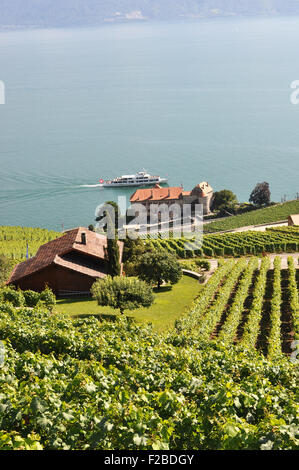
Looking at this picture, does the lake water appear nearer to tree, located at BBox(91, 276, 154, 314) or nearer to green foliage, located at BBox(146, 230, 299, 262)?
green foliage, located at BBox(146, 230, 299, 262)

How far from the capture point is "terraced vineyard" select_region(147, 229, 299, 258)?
157ft

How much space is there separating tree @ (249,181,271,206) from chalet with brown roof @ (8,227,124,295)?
184 ft

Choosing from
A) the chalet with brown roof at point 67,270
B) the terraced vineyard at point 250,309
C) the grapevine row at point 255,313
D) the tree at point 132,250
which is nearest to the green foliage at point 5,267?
the chalet with brown roof at point 67,270

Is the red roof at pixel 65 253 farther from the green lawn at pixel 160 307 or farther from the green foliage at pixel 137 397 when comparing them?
the green foliage at pixel 137 397

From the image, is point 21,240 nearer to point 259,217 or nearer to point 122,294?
point 122,294

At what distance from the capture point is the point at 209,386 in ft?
41.0

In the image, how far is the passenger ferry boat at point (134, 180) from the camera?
9800 cm

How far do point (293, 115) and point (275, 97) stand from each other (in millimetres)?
24298

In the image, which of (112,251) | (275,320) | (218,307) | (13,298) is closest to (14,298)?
(13,298)

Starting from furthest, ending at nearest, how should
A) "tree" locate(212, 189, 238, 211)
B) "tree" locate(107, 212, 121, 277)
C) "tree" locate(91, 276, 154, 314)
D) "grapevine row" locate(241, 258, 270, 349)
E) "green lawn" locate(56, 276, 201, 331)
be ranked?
"tree" locate(212, 189, 238, 211)
"tree" locate(107, 212, 121, 277)
"green lawn" locate(56, 276, 201, 331)
"tree" locate(91, 276, 154, 314)
"grapevine row" locate(241, 258, 270, 349)

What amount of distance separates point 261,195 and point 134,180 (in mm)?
24897

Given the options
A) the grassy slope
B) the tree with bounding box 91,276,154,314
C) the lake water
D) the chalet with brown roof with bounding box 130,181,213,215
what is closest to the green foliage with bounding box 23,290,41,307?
the tree with bounding box 91,276,154,314

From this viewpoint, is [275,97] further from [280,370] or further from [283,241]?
[280,370]

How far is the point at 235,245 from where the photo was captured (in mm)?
48875
